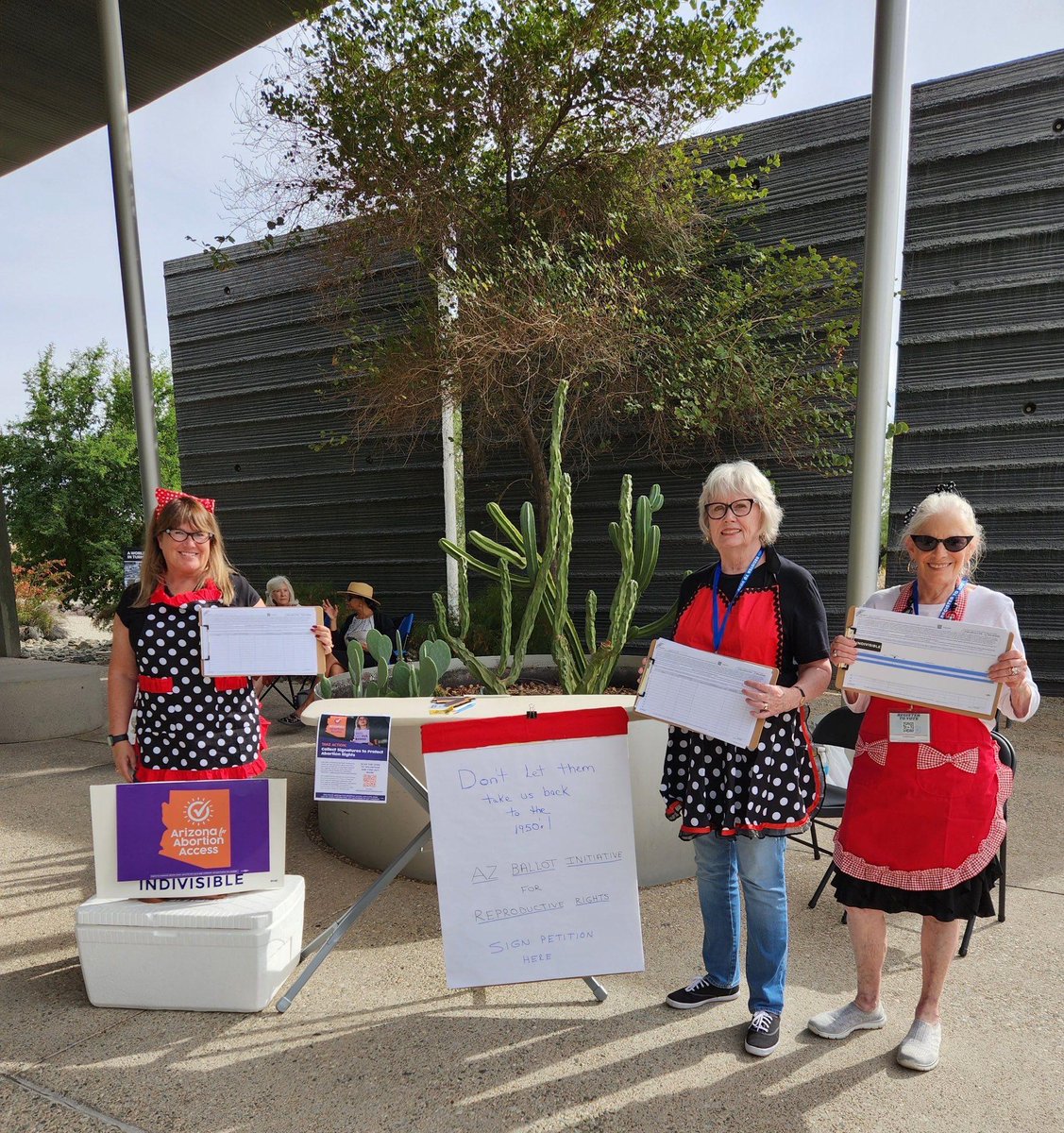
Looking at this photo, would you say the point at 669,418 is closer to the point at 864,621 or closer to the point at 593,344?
the point at 593,344

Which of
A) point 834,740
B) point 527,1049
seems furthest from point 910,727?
point 527,1049

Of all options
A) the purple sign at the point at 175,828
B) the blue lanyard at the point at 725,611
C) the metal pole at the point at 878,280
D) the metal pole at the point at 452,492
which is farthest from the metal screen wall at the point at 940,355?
the purple sign at the point at 175,828

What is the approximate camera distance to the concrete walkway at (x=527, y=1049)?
199cm

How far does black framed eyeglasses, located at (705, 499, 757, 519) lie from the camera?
216 centimetres

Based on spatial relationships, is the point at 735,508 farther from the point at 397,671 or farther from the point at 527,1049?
the point at 397,671

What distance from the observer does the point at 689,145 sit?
6754 mm

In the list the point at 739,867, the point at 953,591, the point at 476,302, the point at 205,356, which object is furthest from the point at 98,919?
the point at 205,356

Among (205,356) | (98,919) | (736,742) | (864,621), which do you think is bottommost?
(98,919)

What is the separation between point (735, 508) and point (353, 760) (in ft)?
4.19

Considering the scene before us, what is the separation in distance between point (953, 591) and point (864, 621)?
258 millimetres

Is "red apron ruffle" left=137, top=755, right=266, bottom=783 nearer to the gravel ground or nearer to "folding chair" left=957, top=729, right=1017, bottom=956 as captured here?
"folding chair" left=957, top=729, right=1017, bottom=956

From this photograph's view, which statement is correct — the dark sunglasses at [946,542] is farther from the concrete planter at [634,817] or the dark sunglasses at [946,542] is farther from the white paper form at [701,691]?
the concrete planter at [634,817]

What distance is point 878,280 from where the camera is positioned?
15.1 ft

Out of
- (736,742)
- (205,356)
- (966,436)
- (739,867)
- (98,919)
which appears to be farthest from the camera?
(205,356)
